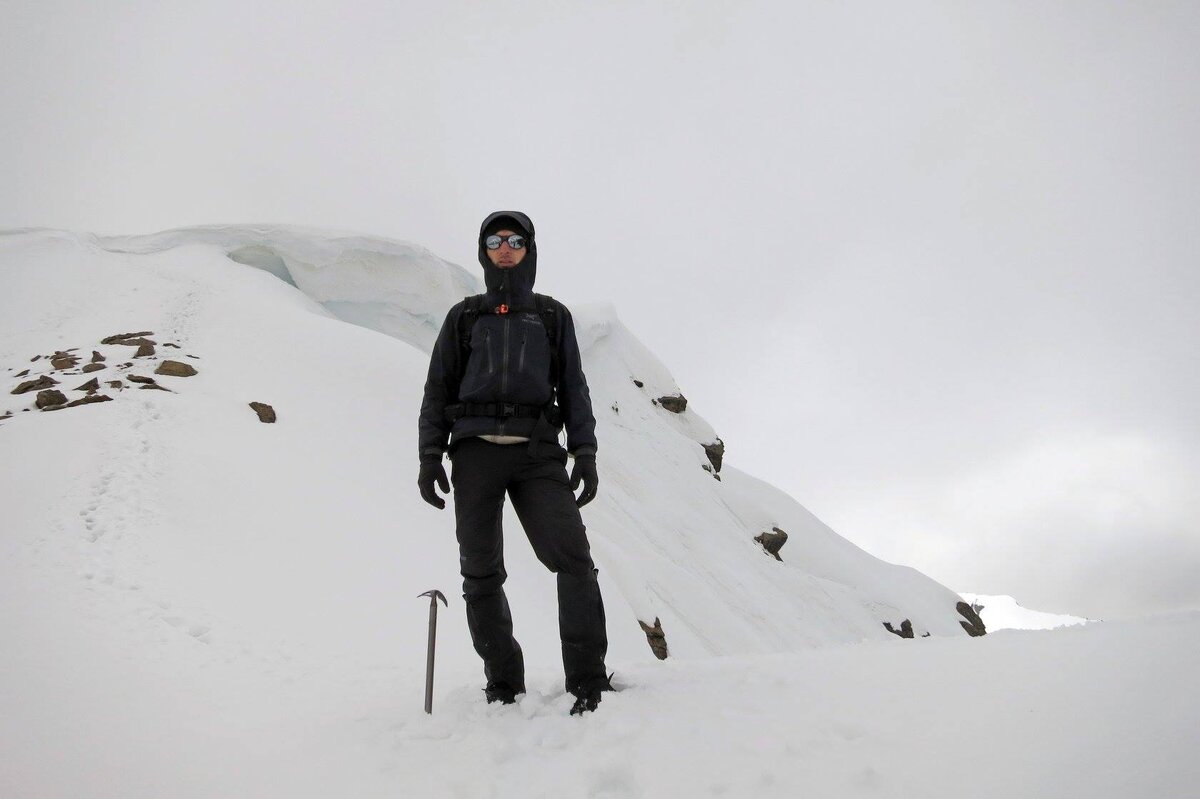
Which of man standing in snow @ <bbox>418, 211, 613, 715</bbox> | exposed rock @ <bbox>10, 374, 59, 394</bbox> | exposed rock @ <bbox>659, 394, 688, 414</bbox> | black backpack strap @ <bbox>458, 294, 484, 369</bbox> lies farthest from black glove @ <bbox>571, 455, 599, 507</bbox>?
exposed rock @ <bbox>659, 394, 688, 414</bbox>

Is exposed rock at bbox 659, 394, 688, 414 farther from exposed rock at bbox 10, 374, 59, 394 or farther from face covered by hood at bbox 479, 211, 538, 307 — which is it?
face covered by hood at bbox 479, 211, 538, 307

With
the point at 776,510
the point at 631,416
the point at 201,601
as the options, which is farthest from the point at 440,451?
the point at 776,510

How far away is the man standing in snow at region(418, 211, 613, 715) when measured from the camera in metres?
3.31

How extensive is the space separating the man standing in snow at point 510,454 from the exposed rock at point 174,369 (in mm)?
8508

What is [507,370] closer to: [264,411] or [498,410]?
[498,410]

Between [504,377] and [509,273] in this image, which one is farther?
[509,273]

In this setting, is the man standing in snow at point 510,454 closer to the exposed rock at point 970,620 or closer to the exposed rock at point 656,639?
the exposed rock at point 656,639

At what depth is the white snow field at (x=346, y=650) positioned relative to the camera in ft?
7.64

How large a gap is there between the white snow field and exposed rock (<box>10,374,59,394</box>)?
0.46 feet

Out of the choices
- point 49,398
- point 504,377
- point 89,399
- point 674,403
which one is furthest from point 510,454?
point 674,403

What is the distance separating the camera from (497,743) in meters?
2.93

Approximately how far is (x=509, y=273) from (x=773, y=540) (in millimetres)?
20794

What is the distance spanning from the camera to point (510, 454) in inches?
135

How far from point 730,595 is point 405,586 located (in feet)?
37.3
